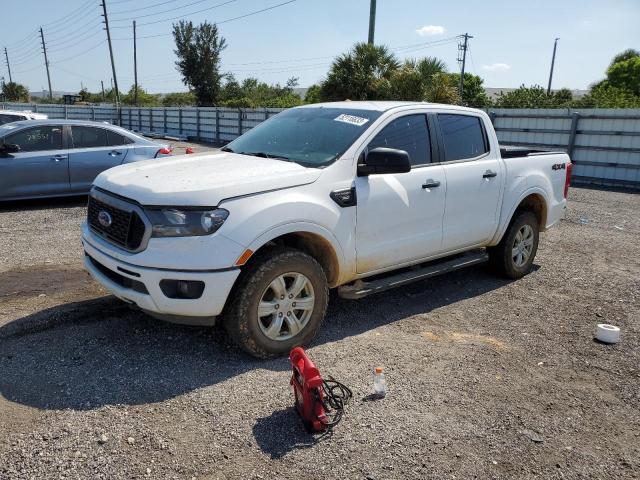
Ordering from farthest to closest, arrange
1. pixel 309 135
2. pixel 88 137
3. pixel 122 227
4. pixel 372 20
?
1. pixel 372 20
2. pixel 88 137
3. pixel 309 135
4. pixel 122 227

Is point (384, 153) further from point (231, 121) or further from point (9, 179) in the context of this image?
point (231, 121)

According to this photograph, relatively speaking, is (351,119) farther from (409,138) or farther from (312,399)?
(312,399)

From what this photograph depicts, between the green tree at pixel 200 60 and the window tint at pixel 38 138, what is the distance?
50.0 meters

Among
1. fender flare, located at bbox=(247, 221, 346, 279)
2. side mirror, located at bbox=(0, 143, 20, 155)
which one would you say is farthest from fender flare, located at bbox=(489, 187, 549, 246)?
side mirror, located at bbox=(0, 143, 20, 155)

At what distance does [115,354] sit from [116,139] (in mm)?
6567

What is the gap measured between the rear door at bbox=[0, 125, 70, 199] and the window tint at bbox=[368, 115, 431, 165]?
647cm

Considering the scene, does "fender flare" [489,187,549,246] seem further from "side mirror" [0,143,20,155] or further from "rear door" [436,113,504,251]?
"side mirror" [0,143,20,155]

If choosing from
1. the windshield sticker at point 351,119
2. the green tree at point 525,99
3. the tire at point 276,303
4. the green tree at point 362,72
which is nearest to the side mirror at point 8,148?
the windshield sticker at point 351,119

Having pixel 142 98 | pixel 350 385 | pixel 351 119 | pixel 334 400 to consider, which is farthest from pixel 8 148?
pixel 142 98

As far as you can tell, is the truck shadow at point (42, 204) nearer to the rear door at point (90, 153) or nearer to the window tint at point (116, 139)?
the rear door at point (90, 153)

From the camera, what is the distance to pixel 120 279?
150 inches

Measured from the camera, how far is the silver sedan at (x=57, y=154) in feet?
28.2

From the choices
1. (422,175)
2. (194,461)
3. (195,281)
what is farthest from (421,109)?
(194,461)

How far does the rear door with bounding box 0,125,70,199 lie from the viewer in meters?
8.56
